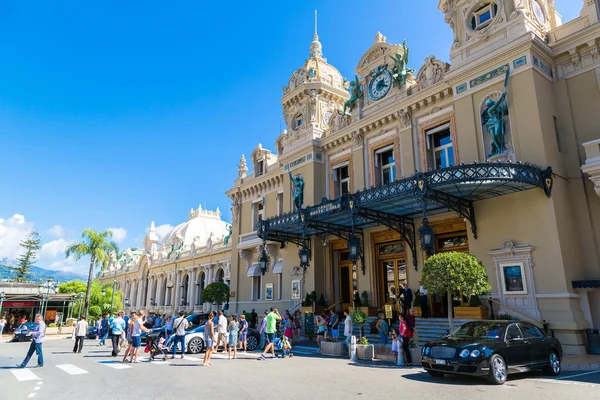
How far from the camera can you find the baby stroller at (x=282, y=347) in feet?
51.0

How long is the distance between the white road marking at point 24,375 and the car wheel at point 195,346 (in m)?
5.78

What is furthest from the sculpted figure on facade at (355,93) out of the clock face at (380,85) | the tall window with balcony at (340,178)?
the tall window with balcony at (340,178)

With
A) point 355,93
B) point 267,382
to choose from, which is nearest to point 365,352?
point 267,382

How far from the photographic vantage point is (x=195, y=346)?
17328mm

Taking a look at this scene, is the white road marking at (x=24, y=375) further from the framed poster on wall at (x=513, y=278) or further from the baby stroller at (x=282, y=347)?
the framed poster on wall at (x=513, y=278)

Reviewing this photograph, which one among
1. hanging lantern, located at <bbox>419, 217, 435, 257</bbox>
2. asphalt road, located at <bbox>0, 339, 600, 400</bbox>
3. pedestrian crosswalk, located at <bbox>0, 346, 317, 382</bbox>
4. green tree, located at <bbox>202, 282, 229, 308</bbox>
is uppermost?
hanging lantern, located at <bbox>419, 217, 435, 257</bbox>

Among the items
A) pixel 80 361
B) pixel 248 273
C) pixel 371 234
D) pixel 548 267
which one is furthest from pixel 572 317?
pixel 248 273

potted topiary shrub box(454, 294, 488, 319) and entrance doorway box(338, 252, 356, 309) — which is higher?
entrance doorway box(338, 252, 356, 309)

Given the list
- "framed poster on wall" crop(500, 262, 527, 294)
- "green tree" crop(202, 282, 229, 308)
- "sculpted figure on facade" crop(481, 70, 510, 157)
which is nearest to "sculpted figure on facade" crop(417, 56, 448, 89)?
"sculpted figure on facade" crop(481, 70, 510, 157)

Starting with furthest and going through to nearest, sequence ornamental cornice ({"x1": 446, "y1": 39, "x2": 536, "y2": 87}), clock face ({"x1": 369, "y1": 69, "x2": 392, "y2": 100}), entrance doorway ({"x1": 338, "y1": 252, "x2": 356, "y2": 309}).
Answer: entrance doorway ({"x1": 338, "y1": 252, "x2": 356, "y2": 309}) → clock face ({"x1": 369, "y1": 69, "x2": 392, "y2": 100}) → ornamental cornice ({"x1": 446, "y1": 39, "x2": 536, "y2": 87})

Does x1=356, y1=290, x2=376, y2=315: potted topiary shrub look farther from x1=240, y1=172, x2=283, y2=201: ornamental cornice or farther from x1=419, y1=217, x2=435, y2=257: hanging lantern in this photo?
x1=240, y1=172, x2=283, y2=201: ornamental cornice

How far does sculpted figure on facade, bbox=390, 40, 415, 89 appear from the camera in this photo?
2206 centimetres

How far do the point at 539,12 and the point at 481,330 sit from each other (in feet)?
50.6

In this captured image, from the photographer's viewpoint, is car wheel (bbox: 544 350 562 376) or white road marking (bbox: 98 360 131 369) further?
white road marking (bbox: 98 360 131 369)
